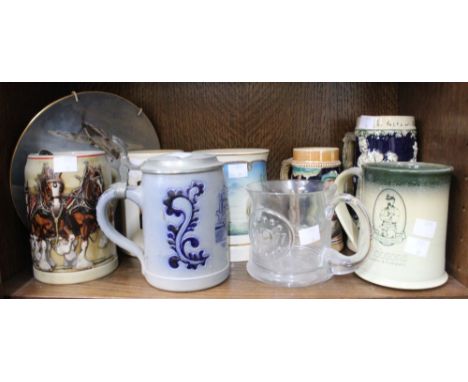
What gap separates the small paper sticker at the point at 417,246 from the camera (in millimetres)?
589

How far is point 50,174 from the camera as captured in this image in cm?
62

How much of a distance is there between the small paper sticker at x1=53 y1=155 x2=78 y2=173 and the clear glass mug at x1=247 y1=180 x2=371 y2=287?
284mm

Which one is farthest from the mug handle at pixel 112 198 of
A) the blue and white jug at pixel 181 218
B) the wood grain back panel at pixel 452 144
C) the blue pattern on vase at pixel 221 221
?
the wood grain back panel at pixel 452 144

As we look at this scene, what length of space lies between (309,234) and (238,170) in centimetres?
17

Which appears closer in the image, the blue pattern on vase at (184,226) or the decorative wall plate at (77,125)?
the blue pattern on vase at (184,226)

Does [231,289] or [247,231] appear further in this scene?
[247,231]

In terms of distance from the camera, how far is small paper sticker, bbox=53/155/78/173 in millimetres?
620

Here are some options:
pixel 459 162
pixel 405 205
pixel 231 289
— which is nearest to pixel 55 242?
pixel 231 289

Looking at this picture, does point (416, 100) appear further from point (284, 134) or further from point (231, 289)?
point (231, 289)

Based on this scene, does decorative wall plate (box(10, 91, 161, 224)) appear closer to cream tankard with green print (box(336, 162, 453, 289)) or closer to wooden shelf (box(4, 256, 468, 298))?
wooden shelf (box(4, 256, 468, 298))

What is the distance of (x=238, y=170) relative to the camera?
0.71m

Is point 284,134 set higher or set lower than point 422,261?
higher

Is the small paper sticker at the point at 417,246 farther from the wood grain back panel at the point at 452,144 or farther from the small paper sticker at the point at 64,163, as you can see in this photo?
the small paper sticker at the point at 64,163

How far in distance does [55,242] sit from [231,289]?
291 mm
